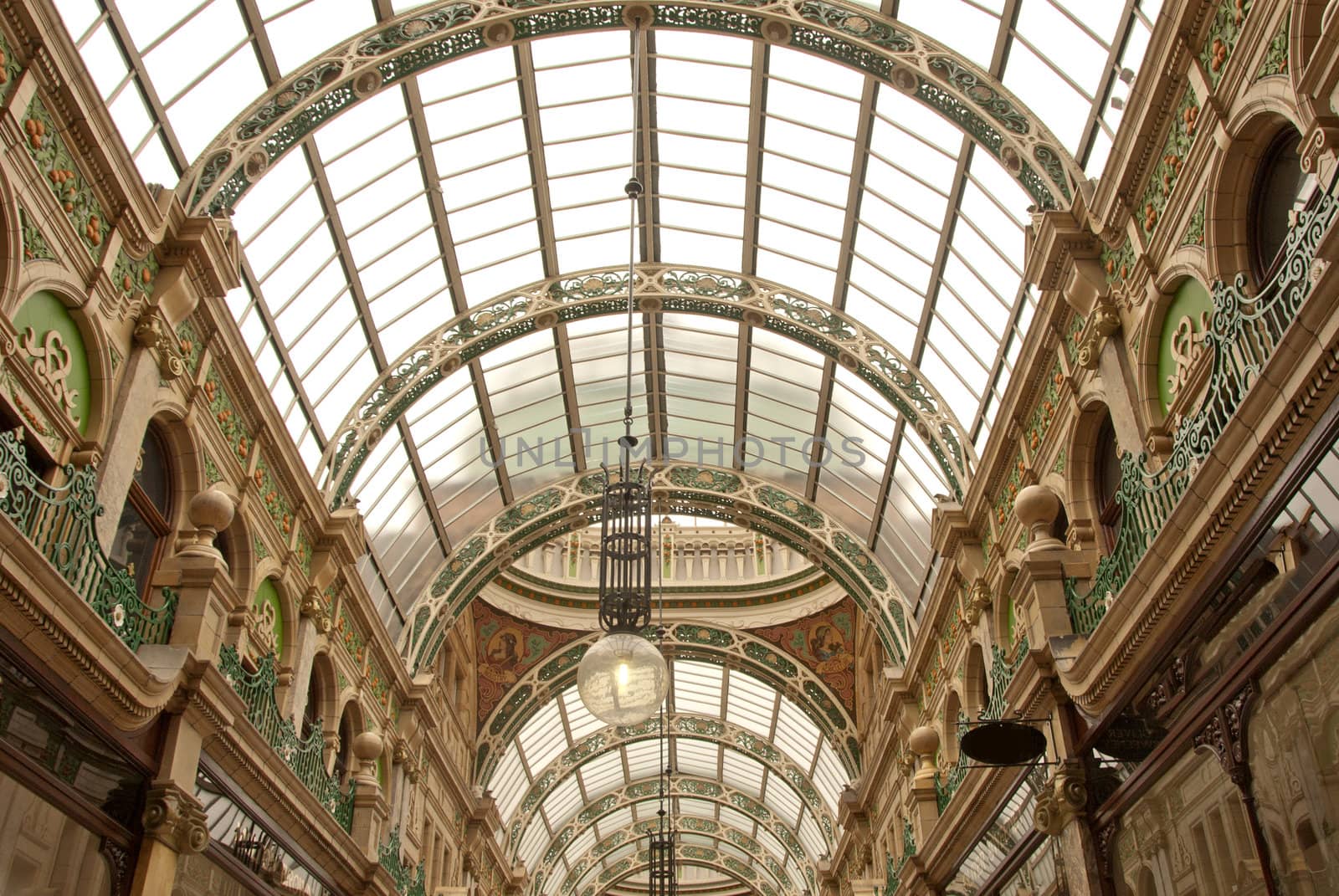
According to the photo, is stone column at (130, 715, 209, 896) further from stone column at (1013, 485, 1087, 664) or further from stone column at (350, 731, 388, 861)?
stone column at (1013, 485, 1087, 664)

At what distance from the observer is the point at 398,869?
16.6m

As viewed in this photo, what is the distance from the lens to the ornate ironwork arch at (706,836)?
3841cm

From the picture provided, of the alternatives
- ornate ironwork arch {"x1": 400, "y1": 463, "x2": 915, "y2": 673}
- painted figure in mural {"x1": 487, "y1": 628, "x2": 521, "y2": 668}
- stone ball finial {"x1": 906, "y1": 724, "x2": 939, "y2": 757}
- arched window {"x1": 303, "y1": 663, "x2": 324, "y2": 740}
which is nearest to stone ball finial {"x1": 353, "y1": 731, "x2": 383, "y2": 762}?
arched window {"x1": 303, "y1": 663, "x2": 324, "y2": 740}

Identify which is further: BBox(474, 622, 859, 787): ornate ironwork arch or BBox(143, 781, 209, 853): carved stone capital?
BBox(474, 622, 859, 787): ornate ironwork arch

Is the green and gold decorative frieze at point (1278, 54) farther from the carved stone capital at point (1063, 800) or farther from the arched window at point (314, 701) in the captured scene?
the arched window at point (314, 701)

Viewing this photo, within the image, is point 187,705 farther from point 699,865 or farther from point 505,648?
point 699,865

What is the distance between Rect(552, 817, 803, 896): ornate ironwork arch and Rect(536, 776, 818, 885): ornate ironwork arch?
85.5 inches

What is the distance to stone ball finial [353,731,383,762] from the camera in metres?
14.6

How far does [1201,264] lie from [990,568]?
6.08 metres

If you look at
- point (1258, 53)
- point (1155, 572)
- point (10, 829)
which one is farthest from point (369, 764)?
point (1258, 53)

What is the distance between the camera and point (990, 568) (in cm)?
1359

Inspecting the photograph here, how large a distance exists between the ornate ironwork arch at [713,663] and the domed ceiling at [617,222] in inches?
243

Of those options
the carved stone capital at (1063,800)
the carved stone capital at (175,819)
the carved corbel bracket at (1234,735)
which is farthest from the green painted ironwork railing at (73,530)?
the carved stone capital at (1063,800)

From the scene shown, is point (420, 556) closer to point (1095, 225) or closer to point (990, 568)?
point (990, 568)
